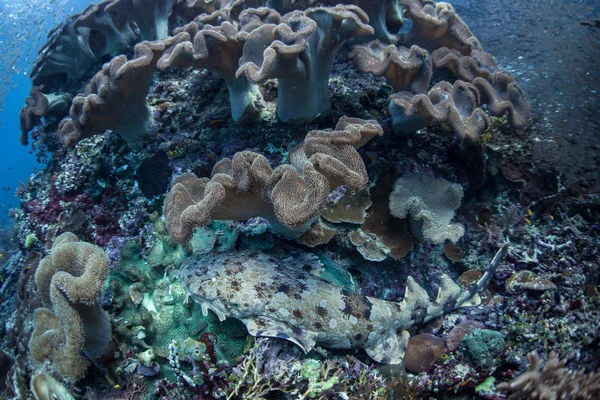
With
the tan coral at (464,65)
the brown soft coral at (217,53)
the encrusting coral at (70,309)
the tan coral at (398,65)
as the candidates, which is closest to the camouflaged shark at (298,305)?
the encrusting coral at (70,309)

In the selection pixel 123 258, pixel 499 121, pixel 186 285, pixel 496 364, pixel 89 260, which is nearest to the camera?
pixel 89 260

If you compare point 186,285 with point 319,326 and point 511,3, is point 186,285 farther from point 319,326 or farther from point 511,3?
point 511,3

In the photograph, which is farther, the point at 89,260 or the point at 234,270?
the point at 234,270

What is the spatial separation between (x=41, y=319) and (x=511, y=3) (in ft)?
42.7

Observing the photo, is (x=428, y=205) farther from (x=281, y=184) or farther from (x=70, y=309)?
(x=70, y=309)

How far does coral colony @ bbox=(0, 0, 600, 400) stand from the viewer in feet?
9.48

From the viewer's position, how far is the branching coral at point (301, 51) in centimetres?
309

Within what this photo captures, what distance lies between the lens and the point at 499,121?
4.75 m

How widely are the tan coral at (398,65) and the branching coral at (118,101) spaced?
2.38 metres

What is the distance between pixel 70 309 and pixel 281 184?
200 cm

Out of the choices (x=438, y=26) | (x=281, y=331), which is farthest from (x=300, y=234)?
(x=438, y=26)

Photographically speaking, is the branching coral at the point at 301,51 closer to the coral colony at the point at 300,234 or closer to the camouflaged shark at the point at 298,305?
the coral colony at the point at 300,234

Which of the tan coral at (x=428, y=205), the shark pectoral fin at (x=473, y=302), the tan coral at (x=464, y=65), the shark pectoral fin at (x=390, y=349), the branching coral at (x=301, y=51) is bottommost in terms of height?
the shark pectoral fin at (x=473, y=302)

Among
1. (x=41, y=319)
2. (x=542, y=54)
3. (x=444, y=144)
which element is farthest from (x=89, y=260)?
(x=542, y=54)
